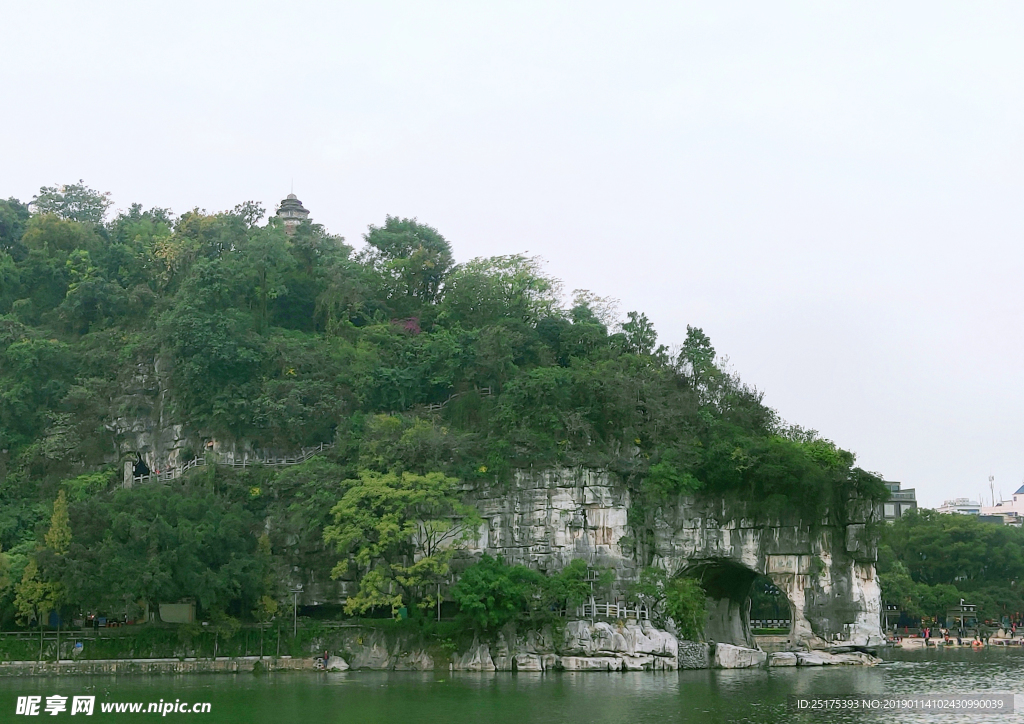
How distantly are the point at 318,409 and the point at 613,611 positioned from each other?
48.1 ft

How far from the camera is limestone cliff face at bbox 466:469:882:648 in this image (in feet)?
144

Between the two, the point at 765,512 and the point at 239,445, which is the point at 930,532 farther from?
the point at 239,445

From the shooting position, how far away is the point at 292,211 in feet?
219

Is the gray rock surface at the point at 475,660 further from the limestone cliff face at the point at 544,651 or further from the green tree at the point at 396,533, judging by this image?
the green tree at the point at 396,533

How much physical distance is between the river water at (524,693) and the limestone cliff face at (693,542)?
361cm

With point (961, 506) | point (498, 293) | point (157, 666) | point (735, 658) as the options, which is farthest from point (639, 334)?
point (961, 506)

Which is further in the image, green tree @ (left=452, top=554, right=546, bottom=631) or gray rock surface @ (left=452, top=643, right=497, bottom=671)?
gray rock surface @ (left=452, top=643, right=497, bottom=671)

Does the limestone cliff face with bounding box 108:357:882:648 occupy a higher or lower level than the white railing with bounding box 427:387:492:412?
lower

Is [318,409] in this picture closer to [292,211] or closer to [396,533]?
[396,533]

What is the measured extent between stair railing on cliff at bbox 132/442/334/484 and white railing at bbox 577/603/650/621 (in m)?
12.5

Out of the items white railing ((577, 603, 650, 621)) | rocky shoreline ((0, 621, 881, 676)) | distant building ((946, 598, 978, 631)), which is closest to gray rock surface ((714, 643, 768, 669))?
rocky shoreline ((0, 621, 881, 676))

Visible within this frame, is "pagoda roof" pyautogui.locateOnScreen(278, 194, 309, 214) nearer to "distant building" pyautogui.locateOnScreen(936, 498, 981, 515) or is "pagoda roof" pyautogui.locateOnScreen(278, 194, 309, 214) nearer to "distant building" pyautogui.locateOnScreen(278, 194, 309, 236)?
"distant building" pyautogui.locateOnScreen(278, 194, 309, 236)

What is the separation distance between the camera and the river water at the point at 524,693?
2530 cm

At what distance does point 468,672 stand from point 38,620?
15.4 m
